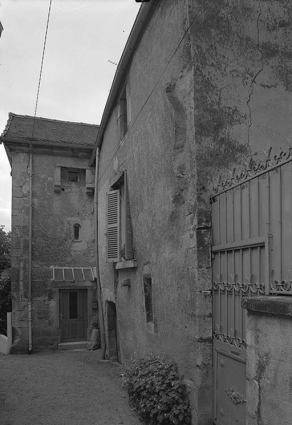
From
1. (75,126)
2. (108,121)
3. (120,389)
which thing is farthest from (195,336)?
(75,126)

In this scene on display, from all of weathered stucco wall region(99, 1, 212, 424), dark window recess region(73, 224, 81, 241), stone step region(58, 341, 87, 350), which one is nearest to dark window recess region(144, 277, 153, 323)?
weathered stucco wall region(99, 1, 212, 424)

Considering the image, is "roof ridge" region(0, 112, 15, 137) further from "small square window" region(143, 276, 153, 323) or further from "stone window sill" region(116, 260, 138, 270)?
"small square window" region(143, 276, 153, 323)

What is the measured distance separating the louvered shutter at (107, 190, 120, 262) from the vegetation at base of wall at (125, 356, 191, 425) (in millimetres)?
2751

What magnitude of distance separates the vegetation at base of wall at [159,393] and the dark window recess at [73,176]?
7735 millimetres

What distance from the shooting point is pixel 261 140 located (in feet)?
15.5

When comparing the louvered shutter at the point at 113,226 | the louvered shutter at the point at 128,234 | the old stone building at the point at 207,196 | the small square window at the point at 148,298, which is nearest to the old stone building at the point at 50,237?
the louvered shutter at the point at 113,226

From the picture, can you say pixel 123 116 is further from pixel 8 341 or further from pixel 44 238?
pixel 8 341

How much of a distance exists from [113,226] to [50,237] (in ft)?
13.7

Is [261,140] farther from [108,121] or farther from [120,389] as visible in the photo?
[108,121]

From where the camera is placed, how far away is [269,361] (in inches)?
97.8

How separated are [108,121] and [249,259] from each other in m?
6.76

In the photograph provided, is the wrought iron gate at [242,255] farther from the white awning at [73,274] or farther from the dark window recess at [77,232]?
the dark window recess at [77,232]

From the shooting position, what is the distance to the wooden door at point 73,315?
11.4m

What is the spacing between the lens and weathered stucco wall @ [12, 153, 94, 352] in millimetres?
10938
